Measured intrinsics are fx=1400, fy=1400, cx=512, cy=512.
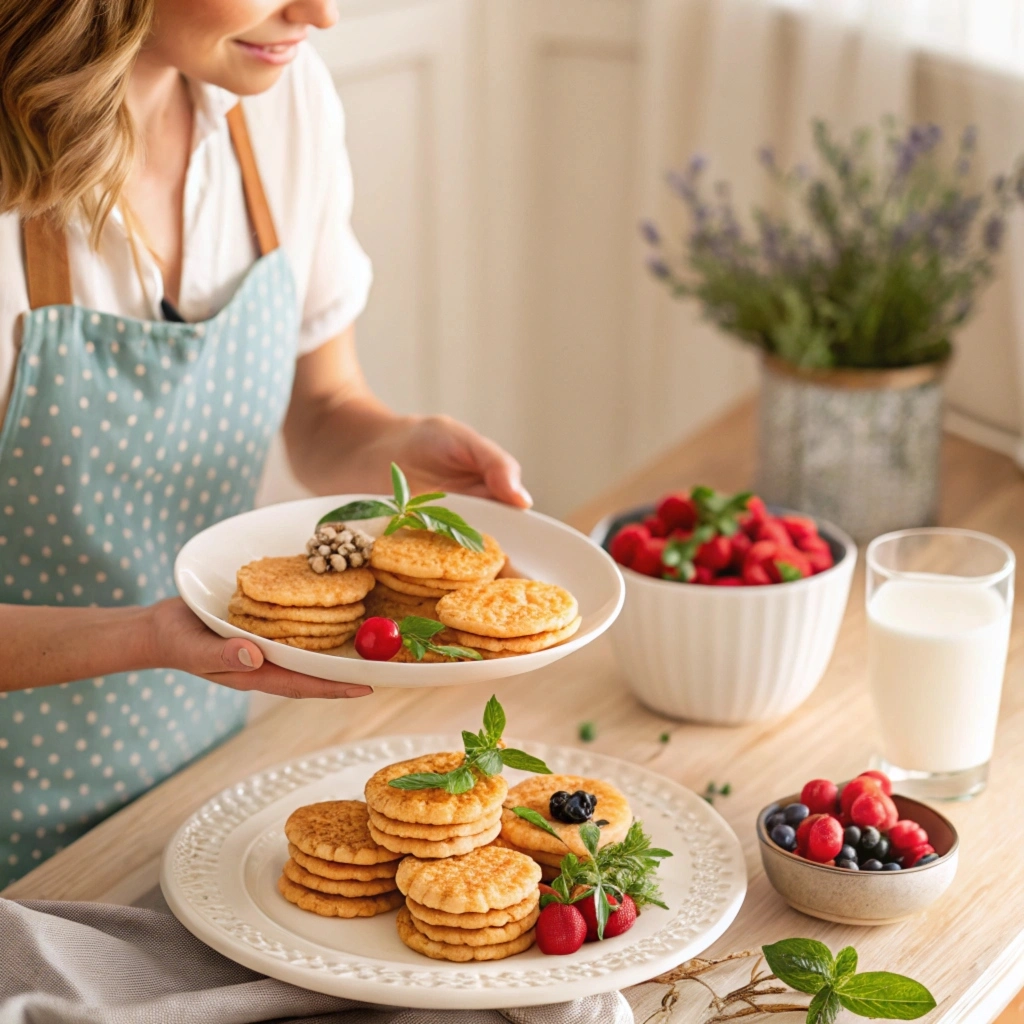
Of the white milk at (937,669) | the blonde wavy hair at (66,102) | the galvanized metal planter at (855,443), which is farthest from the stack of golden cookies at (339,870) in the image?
the galvanized metal planter at (855,443)

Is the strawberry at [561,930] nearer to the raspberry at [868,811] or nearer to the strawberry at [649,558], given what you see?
the raspberry at [868,811]

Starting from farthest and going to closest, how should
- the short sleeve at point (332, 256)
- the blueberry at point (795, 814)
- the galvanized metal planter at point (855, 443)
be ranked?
the galvanized metal planter at point (855, 443)
the short sleeve at point (332, 256)
the blueberry at point (795, 814)

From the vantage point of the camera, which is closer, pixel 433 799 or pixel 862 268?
pixel 433 799

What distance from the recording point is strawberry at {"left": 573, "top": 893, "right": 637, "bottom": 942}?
43.6 inches

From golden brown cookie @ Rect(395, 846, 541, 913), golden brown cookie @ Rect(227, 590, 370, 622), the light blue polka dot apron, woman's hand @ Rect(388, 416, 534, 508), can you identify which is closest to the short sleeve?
the light blue polka dot apron

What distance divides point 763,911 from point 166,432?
2.58 ft

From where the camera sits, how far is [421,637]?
1179 mm

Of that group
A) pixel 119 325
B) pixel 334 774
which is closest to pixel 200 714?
pixel 334 774

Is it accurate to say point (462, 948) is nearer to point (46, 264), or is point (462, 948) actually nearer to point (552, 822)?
point (552, 822)

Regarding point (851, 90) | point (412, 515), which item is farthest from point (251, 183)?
point (851, 90)

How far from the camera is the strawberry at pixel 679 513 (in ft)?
5.10

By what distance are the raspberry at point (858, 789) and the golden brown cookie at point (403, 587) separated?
40 cm

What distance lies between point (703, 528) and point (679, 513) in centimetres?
5

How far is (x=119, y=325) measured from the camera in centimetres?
142
